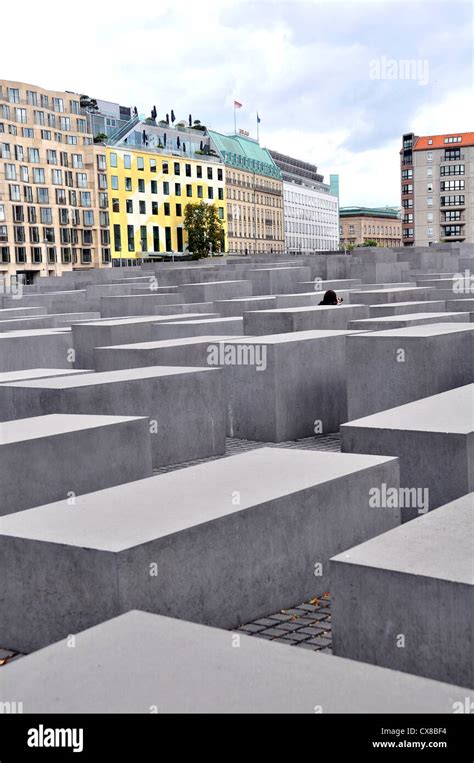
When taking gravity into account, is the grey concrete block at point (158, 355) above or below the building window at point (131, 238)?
below

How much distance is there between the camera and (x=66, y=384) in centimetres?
1059

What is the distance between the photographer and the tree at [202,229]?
96275 millimetres

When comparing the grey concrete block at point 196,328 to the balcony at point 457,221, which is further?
the balcony at point 457,221

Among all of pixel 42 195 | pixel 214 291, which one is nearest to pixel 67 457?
pixel 214 291

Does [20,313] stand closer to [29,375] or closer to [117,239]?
[29,375]

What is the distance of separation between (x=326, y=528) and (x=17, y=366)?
32.6 ft

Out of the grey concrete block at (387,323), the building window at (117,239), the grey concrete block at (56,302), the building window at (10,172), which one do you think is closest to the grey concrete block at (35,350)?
the grey concrete block at (387,323)

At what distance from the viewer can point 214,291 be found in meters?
26.1

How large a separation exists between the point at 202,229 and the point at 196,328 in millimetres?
82105

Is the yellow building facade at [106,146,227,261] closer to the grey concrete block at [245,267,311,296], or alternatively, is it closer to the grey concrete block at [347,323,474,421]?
the grey concrete block at [245,267,311,296]

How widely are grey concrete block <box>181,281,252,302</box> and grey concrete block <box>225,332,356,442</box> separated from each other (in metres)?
13.0

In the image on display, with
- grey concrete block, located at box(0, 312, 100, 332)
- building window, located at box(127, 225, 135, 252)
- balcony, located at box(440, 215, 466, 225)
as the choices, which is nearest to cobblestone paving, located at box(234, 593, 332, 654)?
grey concrete block, located at box(0, 312, 100, 332)

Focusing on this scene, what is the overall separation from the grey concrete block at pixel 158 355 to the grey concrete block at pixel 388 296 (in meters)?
7.43

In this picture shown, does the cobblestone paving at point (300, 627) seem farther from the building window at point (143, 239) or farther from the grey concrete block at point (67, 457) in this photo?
the building window at point (143, 239)
